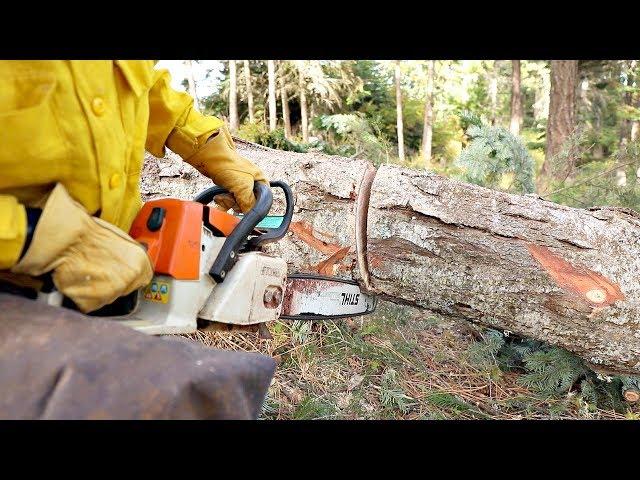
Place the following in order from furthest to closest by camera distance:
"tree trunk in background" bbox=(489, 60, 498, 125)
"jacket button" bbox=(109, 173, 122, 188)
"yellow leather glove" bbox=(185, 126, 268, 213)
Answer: "tree trunk in background" bbox=(489, 60, 498, 125)
"yellow leather glove" bbox=(185, 126, 268, 213)
"jacket button" bbox=(109, 173, 122, 188)

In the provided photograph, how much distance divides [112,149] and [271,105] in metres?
10.5

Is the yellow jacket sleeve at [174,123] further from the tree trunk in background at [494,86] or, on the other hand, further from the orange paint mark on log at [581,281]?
the tree trunk in background at [494,86]

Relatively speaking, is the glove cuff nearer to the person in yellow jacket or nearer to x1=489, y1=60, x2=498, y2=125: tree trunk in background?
the person in yellow jacket

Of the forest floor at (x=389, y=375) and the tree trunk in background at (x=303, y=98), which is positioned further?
the tree trunk in background at (x=303, y=98)

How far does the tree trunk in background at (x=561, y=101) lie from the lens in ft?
21.9

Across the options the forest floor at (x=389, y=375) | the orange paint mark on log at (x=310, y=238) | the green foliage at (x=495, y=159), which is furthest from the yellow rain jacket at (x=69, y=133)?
the green foliage at (x=495, y=159)

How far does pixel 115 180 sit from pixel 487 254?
182cm

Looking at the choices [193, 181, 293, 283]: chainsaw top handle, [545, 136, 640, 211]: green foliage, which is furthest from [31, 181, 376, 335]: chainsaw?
[545, 136, 640, 211]: green foliage

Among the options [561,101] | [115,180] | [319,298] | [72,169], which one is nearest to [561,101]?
[561,101]

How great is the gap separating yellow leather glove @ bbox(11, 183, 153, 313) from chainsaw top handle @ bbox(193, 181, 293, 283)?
12.8 inches

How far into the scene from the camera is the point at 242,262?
1.68 metres

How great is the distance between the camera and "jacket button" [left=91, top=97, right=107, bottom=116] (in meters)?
1.18

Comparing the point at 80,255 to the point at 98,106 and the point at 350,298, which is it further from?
the point at 350,298
